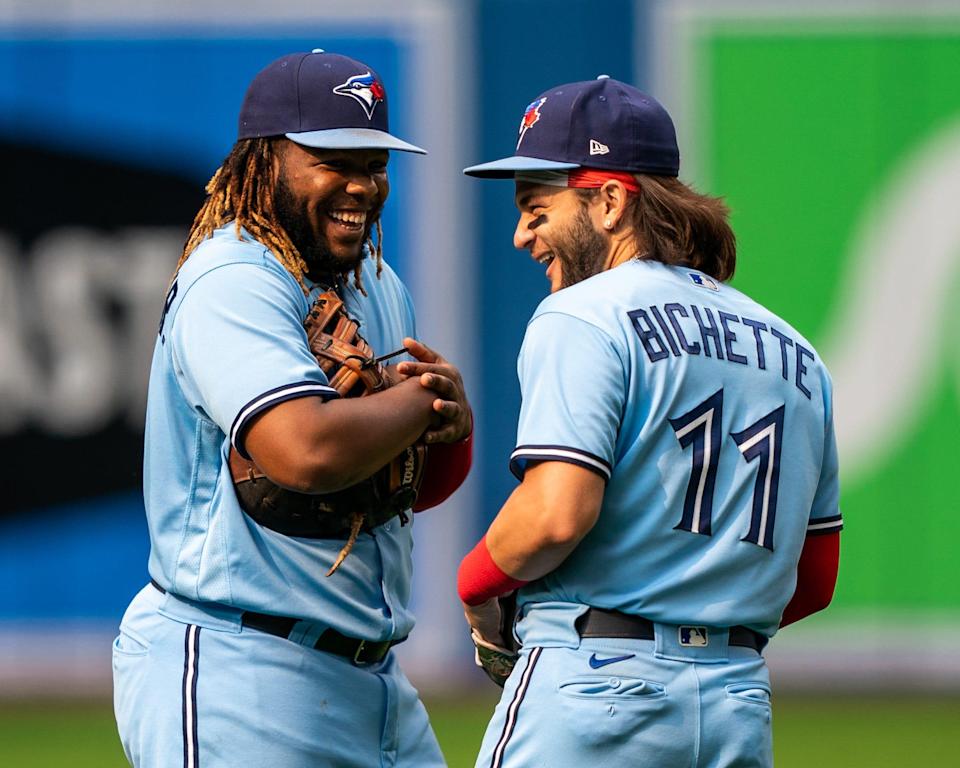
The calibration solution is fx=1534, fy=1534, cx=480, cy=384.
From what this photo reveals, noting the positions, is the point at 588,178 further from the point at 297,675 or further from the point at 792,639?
the point at 792,639

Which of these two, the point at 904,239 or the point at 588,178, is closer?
the point at 588,178

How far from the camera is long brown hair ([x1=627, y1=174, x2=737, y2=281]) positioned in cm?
288

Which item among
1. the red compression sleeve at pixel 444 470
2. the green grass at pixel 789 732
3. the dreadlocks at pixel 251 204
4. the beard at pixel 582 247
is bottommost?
the green grass at pixel 789 732

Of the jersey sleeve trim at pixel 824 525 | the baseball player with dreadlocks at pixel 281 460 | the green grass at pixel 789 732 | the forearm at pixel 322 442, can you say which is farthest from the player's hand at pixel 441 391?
the green grass at pixel 789 732

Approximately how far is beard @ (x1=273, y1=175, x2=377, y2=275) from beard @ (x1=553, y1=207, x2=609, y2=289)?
1.39 feet

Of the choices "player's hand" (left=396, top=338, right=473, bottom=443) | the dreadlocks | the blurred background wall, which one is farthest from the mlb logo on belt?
the blurred background wall

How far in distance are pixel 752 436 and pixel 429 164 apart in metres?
4.94

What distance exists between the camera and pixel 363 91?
9.96 ft

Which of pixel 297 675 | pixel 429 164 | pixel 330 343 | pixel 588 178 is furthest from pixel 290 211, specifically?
pixel 429 164

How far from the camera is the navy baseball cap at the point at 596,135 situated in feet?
9.48

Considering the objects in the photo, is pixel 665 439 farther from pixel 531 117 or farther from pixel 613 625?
pixel 531 117

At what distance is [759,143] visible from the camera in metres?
7.54

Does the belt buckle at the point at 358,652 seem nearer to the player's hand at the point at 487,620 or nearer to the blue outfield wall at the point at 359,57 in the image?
the player's hand at the point at 487,620

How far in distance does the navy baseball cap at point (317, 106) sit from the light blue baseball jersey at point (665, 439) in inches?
21.0
